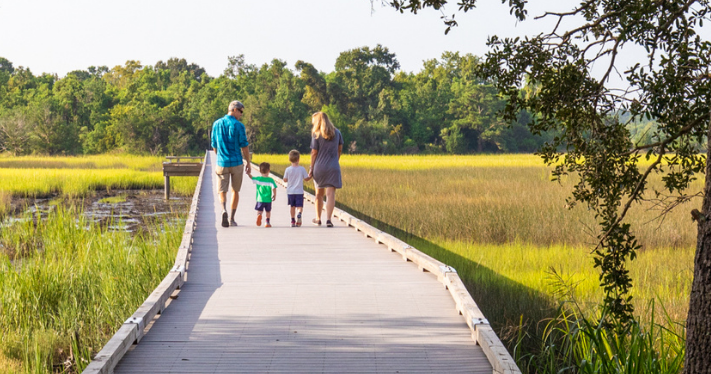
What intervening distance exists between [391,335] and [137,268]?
14.1 feet

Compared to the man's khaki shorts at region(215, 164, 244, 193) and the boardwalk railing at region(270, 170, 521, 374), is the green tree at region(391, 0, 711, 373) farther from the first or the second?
the man's khaki shorts at region(215, 164, 244, 193)

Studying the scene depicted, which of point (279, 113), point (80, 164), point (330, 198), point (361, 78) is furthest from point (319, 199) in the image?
point (361, 78)

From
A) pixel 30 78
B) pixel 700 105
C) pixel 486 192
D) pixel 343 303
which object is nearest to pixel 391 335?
pixel 343 303

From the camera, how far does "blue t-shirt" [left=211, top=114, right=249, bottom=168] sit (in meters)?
8.37

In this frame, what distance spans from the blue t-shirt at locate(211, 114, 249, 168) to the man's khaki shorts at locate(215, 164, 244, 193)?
2.2 inches

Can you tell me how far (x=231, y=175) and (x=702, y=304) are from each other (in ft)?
20.7

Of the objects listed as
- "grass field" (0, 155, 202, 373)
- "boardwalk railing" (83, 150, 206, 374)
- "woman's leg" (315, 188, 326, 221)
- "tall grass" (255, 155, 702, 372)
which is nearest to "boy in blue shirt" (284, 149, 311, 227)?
"woman's leg" (315, 188, 326, 221)

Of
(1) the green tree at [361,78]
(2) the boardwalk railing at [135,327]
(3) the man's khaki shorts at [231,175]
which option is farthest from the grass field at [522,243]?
(1) the green tree at [361,78]

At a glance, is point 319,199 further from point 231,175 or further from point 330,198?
point 231,175

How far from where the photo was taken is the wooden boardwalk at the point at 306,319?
388cm

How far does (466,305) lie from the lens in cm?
467

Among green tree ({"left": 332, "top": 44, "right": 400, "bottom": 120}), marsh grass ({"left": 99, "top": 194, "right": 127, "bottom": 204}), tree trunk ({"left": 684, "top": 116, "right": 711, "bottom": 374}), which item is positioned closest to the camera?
tree trunk ({"left": 684, "top": 116, "right": 711, "bottom": 374})

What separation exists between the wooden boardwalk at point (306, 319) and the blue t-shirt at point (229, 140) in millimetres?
1423

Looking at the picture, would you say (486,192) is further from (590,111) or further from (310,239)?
(590,111)
